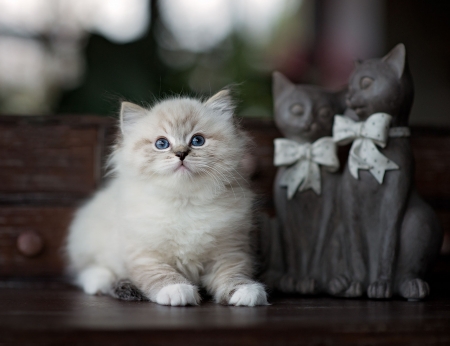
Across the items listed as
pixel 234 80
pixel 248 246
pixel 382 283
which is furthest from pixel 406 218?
pixel 234 80

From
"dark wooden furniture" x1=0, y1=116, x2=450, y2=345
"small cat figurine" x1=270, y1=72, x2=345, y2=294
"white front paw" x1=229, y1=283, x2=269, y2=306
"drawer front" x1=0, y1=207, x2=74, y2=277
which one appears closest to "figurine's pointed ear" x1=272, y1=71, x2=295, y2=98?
"small cat figurine" x1=270, y1=72, x2=345, y2=294

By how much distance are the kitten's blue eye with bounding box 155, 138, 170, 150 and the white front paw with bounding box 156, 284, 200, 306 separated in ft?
1.07

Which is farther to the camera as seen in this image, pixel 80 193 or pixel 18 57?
pixel 18 57

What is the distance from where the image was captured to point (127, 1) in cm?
223

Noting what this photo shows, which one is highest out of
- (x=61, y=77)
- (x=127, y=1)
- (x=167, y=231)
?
(x=127, y=1)

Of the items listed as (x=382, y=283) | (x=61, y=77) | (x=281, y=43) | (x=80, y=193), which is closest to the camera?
(x=382, y=283)

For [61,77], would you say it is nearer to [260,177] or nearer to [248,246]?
[260,177]

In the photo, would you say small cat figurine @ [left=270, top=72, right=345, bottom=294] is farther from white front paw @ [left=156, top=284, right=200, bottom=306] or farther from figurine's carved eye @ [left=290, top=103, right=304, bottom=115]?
white front paw @ [left=156, top=284, right=200, bottom=306]

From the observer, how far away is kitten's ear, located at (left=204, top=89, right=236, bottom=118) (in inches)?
49.6

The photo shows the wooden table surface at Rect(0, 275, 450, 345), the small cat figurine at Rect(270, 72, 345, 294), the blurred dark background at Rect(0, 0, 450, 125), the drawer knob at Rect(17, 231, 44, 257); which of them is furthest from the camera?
the blurred dark background at Rect(0, 0, 450, 125)

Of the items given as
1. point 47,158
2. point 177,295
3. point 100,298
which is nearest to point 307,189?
point 177,295

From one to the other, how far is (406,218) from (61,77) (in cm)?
159

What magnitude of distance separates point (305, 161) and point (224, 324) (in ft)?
1.88

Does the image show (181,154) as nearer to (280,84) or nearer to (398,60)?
(280,84)
